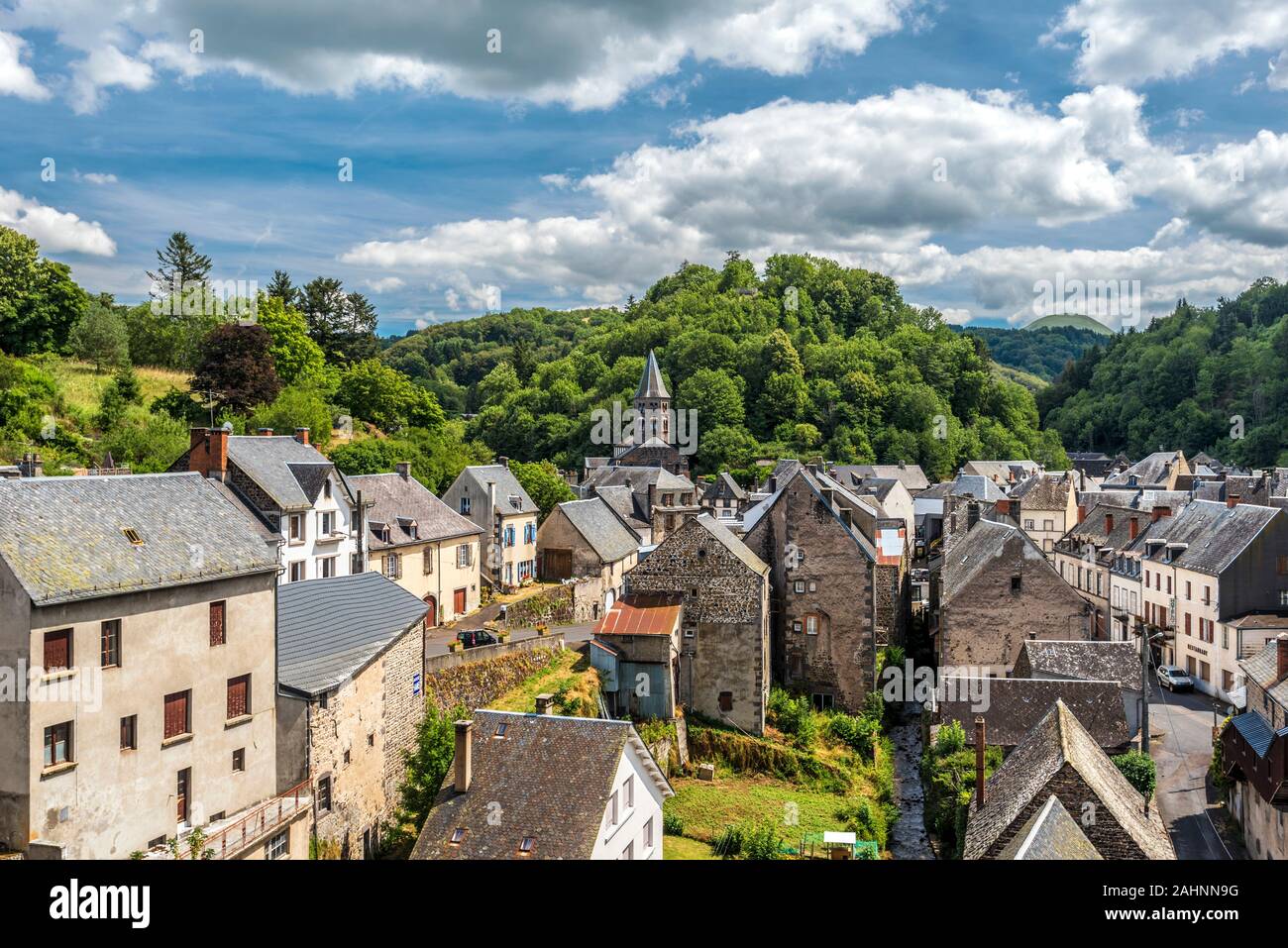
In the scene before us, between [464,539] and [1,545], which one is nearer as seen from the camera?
[1,545]

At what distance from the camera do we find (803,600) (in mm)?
38875

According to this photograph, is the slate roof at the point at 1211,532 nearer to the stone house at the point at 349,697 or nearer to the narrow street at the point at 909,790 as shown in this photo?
the narrow street at the point at 909,790

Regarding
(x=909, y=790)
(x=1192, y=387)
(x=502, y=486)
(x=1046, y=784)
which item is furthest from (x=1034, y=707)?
(x=1192, y=387)

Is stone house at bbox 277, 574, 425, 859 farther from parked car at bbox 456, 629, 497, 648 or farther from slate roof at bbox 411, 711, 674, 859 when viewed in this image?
parked car at bbox 456, 629, 497, 648

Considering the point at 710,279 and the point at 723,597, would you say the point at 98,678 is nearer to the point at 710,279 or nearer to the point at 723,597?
the point at 723,597

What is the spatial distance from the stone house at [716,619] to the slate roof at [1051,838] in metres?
16.3

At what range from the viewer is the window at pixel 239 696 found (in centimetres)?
2185

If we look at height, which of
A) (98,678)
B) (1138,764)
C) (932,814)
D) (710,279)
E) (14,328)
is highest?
(710,279)

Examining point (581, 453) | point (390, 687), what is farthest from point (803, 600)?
point (581, 453)

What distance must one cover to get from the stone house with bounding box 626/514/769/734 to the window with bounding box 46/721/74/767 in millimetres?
20966

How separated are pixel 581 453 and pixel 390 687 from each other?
77.0m

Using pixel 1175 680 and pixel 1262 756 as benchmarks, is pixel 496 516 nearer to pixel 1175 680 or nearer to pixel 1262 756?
pixel 1175 680
